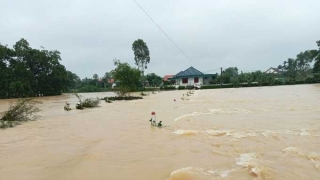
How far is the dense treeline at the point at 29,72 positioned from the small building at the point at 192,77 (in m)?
22.8

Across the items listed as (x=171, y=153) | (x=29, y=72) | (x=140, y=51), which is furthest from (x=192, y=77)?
(x=171, y=153)

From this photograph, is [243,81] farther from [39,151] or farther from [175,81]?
[39,151]

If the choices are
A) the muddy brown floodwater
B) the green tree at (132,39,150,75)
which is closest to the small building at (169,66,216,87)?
the green tree at (132,39,150,75)

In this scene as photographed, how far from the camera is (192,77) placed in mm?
53625

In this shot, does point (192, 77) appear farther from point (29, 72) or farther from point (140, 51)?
point (29, 72)

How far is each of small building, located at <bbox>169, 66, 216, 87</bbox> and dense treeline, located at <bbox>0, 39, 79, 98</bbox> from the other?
22.8 metres

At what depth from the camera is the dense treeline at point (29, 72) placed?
3534cm

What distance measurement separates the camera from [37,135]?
789 centimetres

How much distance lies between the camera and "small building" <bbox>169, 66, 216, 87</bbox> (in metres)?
53.4

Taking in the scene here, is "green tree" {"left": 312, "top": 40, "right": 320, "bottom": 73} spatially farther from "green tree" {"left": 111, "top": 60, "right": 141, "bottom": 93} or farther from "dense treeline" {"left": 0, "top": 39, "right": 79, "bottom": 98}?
"dense treeline" {"left": 0, "top": 39, "right": 79, "bottom": 98}

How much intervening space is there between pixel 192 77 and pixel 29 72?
30.0 meters

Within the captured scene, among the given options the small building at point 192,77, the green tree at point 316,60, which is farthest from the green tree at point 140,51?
the green tree at point 316,60

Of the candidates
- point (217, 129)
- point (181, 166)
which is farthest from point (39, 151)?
point (217, 129)

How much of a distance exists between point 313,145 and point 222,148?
6.07 ft
